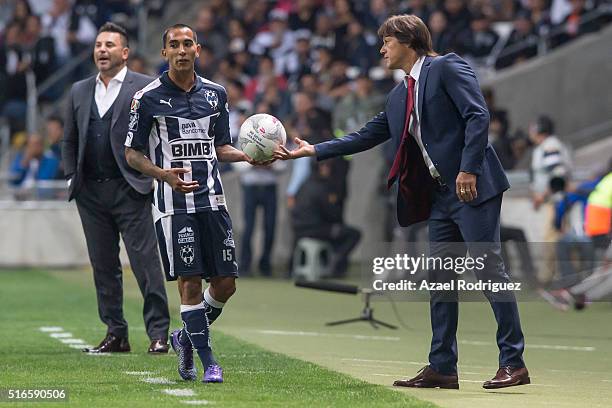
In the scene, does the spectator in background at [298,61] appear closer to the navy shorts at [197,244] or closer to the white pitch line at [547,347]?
the white pitch line at [547,347]

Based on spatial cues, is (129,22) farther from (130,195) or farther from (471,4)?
(130,195)

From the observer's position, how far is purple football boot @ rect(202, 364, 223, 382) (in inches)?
359

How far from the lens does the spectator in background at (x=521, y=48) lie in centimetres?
2297

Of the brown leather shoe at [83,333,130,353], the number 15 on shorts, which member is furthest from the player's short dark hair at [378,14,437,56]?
the brown leather shoe at [83,333,130,353]

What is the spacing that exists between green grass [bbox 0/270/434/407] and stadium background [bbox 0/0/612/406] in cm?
662

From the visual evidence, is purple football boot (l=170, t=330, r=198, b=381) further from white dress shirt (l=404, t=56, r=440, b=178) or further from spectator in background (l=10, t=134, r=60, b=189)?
spectator in background (l=10, t=134, r=60, b=189)

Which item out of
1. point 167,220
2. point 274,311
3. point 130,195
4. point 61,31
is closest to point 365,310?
point 274,311

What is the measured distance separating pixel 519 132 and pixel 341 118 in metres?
2.72

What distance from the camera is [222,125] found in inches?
377

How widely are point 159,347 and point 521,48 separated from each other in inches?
523

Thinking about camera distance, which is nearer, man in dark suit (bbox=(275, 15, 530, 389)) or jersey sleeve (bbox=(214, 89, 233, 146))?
man in dark suit (bbox=(275, 15, 530, 389))

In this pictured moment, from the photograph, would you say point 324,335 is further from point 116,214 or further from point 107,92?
point 107,92

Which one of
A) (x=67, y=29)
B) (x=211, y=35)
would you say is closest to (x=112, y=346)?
(x=211, y=35)

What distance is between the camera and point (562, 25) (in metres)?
23.0
